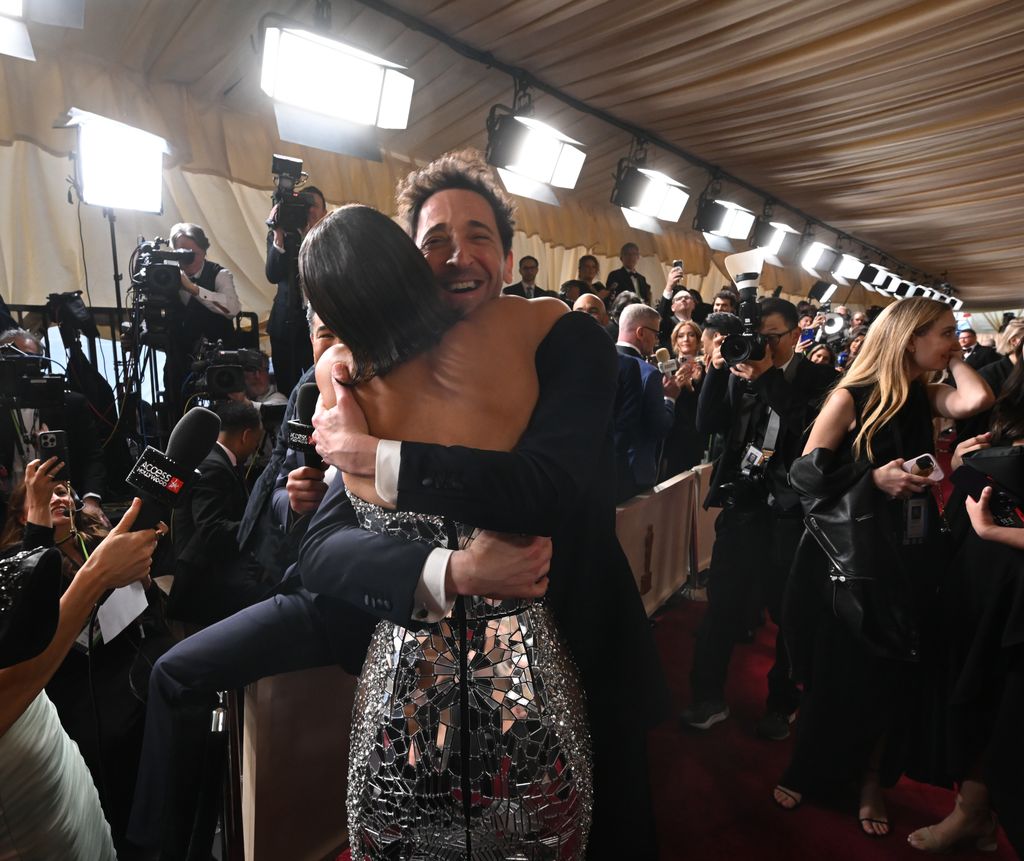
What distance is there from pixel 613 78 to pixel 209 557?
4164mm

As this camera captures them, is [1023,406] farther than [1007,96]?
No

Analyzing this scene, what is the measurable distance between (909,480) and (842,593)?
39 cm

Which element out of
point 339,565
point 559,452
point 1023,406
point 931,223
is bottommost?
point 339,565

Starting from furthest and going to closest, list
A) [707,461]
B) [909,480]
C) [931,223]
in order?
[931,223] < [707,461] < [909,480]

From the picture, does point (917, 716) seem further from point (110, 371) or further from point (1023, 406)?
point (110, 371)

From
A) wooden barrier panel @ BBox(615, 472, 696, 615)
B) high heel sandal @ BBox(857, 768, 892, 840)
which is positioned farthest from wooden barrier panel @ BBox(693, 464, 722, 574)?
high heel sandal @ BBox(857, 768, 892, 840)

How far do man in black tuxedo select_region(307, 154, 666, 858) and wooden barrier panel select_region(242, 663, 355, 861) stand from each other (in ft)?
2.54

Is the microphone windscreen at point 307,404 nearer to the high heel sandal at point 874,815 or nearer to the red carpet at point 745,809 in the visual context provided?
A: the red carpet at point 745,809

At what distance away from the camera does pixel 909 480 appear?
180cm

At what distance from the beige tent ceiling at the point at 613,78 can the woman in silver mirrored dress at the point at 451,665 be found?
134 inches

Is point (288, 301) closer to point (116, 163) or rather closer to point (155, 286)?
point (155, 286)

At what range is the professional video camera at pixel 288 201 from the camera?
2.96 m

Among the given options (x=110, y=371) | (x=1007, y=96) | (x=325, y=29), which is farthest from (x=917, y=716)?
(x=110, y=371)

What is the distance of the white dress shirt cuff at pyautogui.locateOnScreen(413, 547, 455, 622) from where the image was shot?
0.94m
